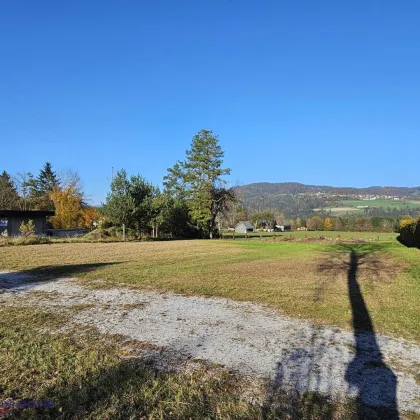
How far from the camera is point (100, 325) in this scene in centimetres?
512

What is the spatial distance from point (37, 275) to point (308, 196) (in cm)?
11550

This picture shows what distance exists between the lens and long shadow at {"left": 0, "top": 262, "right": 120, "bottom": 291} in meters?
8.43

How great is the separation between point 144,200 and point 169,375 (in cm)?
2968

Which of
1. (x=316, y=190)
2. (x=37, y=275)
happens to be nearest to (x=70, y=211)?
(x=37, y=275)

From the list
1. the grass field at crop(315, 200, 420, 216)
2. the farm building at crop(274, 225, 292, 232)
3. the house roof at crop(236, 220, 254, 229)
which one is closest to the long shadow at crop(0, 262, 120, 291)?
the house roof at crop(236, 220, 254, 229)

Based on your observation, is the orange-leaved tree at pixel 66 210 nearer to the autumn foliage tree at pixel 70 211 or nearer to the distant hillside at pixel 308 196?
the autumn foliage tree at pixel 70 211

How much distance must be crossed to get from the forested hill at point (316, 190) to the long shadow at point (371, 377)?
103669 mm

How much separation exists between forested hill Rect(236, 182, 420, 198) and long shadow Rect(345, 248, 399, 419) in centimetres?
10367

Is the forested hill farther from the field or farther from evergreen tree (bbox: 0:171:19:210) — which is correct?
the field

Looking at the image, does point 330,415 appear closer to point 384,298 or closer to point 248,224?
point 384,298

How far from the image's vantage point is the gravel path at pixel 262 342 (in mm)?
3363

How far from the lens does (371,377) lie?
3.52 m

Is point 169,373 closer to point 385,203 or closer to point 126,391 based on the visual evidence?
point 126,391

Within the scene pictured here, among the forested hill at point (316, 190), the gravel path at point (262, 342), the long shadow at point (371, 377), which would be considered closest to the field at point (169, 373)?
the long shadow at point (371, 377)
